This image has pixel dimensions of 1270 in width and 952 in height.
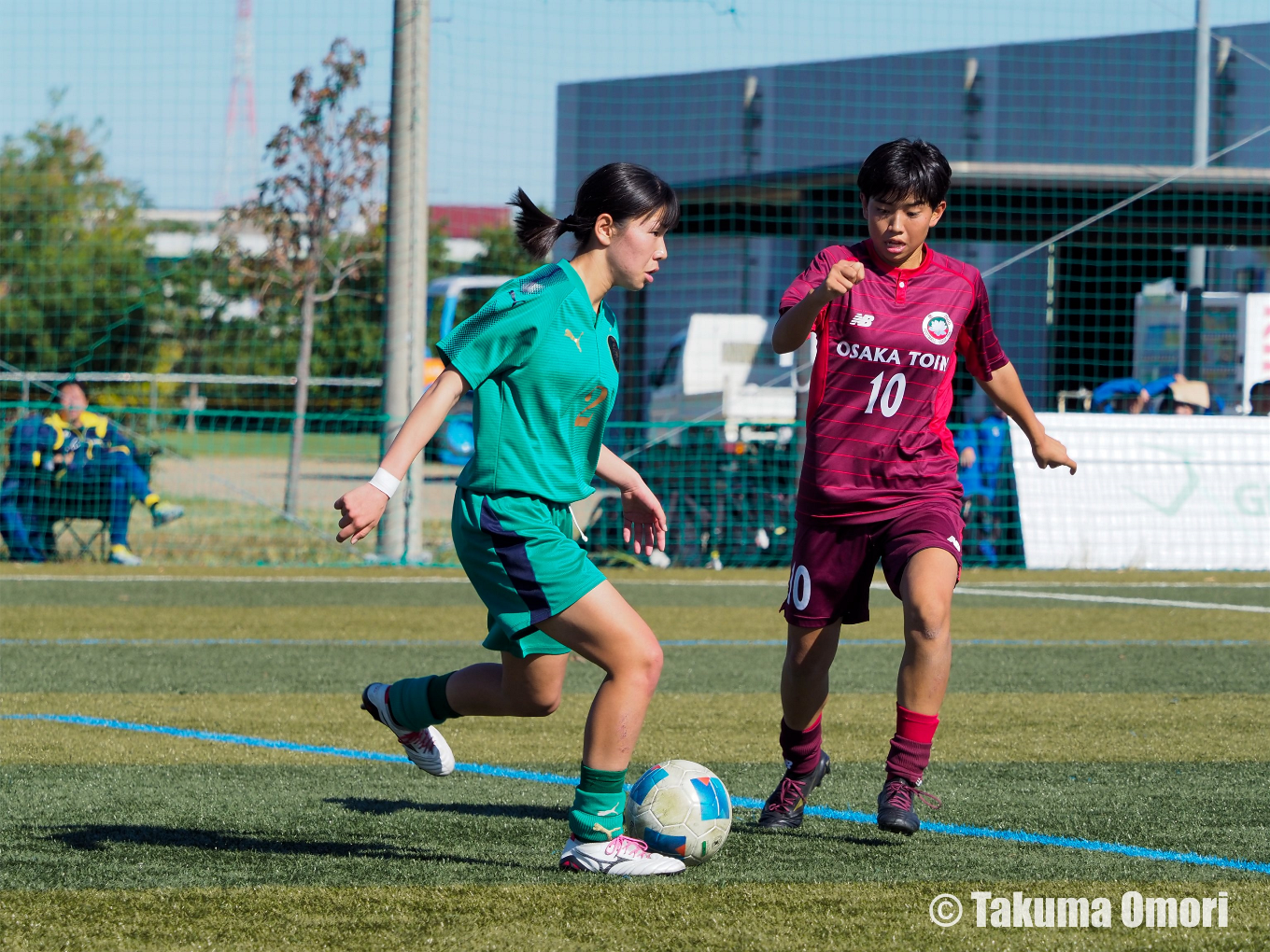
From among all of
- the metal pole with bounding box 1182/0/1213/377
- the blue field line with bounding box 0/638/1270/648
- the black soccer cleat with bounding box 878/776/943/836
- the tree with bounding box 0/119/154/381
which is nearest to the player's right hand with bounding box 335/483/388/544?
the black soccer cleat with bounding box 878/776/943/836

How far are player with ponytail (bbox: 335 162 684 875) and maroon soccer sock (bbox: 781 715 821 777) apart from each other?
74cm

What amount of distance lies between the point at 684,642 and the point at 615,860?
16.2ft

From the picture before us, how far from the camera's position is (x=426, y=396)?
358 centimetres

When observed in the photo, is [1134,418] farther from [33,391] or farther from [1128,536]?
[33,391]

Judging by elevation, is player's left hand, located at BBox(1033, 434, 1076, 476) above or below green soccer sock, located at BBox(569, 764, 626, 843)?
above

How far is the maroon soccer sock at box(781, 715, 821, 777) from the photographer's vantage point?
4.33 metres

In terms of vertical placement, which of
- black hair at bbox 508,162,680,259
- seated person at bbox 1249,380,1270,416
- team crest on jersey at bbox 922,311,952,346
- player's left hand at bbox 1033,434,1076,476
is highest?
black hair at bbox 508,162,680,259

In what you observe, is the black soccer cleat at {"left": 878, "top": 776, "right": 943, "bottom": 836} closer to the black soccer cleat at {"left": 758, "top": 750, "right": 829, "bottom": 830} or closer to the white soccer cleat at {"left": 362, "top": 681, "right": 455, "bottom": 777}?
the black soccer cleat at {"left": 758, "top": 750, "right": 829, "bottom": 830}

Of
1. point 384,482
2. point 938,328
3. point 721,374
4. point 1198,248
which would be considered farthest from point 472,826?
point 1198,248

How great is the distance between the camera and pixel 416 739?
4.38 metres

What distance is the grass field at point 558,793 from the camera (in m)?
3.22

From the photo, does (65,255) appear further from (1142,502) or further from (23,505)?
(1142,502)

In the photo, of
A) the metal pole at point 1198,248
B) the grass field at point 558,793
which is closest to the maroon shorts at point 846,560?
the grass field at point 558,793

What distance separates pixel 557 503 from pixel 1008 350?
2114 cm
